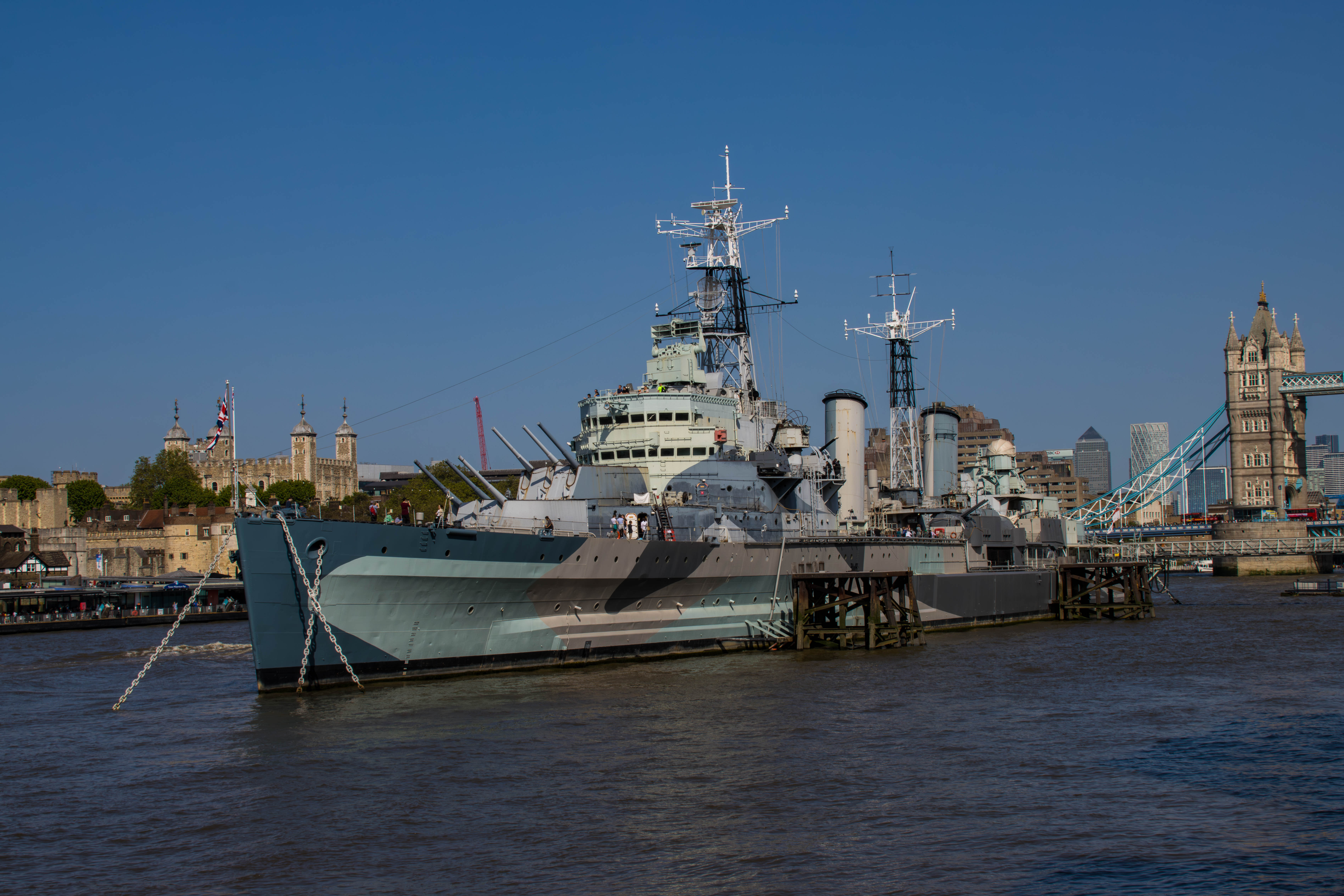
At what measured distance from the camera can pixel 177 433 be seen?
128375 millimetres

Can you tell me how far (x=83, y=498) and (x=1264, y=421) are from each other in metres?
105

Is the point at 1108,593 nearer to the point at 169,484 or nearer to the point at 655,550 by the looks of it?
the point at 655,550

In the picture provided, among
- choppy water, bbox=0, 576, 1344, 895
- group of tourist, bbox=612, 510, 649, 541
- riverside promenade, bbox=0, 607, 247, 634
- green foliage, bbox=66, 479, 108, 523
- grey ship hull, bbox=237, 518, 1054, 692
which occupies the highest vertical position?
green foliage, bbox=66, 479, 108, 523

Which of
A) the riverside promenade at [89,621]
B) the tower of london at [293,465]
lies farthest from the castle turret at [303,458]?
the riverside promenade at [89,621]

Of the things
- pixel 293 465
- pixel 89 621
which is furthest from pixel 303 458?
pixel 89 621

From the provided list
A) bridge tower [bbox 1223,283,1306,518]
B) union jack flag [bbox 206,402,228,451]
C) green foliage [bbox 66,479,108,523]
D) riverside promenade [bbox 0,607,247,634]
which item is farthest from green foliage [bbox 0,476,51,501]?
bridge tower [bbox 1223,283,1306,518]

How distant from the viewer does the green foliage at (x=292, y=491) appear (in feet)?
325

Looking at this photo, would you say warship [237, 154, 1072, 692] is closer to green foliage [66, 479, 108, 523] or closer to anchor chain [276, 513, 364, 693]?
anchor chain [276, 513, 364, 693]

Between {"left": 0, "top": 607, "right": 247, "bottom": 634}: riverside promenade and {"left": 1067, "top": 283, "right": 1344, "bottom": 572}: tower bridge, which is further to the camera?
{"left": 1067, "top": 283, "right": 1344, "bottom": 572}: tower bridge

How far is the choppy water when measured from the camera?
10.4 metres

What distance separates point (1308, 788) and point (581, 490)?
14862 mm

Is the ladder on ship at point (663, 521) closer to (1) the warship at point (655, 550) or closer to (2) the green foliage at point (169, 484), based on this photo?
(1) the warship at point (655, 550)

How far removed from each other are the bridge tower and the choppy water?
88.6m

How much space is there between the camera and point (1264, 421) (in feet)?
338
